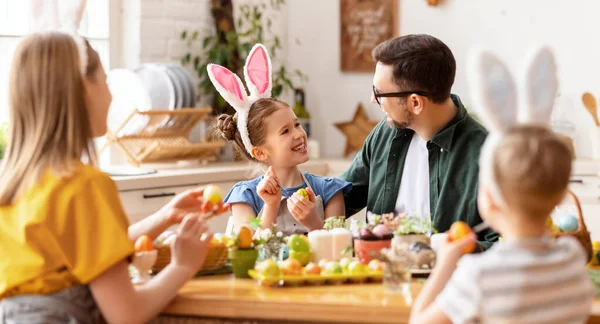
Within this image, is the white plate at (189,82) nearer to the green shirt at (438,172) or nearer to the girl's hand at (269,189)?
the green shirt at (438,172)

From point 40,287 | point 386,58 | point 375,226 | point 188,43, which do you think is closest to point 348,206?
point 386,58

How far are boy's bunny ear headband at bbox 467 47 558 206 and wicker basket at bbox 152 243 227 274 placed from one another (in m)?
0.84

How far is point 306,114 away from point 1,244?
334 centimetres

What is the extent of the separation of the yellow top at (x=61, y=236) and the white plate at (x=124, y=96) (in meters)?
2.44

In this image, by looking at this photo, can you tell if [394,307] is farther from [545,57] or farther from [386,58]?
[386,58]

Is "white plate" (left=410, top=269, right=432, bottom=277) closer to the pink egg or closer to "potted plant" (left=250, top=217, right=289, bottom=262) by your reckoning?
the pink egg

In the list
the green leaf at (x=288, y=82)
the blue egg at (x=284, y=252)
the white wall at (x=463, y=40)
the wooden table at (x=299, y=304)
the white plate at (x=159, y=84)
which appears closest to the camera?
the wooden table at (x=299, y=304)

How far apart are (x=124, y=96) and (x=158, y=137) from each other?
9.9 inches

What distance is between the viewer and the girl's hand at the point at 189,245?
196 cm

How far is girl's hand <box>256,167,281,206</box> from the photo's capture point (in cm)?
271

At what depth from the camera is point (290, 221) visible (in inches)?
112

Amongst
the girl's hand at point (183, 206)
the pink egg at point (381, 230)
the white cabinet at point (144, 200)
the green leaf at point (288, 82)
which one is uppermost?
the green leaf at point (288, 82)

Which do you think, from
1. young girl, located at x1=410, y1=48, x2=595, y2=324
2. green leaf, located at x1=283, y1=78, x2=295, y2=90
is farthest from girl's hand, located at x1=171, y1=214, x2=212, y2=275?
green leaf, located at x1=283, y1=78, x2=295, y2=90

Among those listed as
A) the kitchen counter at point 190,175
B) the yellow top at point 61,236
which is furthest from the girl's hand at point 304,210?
the kitchen counter at point 190,175
